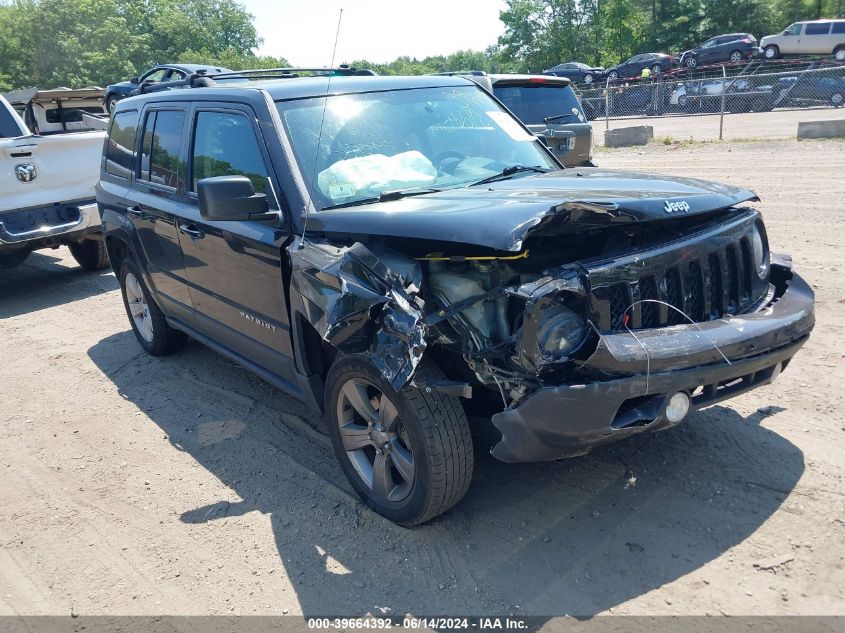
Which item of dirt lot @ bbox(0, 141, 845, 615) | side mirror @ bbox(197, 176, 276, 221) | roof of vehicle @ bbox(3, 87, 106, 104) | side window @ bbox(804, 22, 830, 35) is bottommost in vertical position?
dirt lot @ bbox(0, 141, 845, 615)

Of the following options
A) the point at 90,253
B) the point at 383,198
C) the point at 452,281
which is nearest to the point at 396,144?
the point at 383,198

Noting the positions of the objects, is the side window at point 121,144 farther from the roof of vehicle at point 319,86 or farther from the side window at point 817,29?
the side window at point 817,29

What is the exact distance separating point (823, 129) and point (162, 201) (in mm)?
15129

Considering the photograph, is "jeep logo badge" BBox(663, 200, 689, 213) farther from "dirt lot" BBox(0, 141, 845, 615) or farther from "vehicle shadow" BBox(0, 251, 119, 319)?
"vehicle shadow" BBox(0, 251, 119, 319)

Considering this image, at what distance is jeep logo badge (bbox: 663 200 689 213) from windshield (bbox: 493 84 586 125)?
6688 millimetres

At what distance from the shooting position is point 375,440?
346cm

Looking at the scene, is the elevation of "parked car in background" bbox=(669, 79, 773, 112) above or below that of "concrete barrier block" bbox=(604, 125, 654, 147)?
above

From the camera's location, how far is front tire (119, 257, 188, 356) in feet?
19.5

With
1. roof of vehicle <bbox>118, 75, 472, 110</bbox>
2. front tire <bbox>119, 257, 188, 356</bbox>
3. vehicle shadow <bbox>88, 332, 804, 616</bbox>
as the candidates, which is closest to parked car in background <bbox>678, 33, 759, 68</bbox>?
roof of vehicle <bbox>118, 75, 472, 110</bbox>

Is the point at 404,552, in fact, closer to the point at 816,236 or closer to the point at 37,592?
the point at 37,592

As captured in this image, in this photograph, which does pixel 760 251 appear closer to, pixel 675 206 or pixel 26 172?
pixel 675 206

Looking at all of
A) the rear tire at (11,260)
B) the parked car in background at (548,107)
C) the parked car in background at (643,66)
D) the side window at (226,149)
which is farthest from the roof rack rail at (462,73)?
the parked car in background at (643,66)

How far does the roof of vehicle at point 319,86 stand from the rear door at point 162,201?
0.87 ft

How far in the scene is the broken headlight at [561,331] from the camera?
2832 mm
